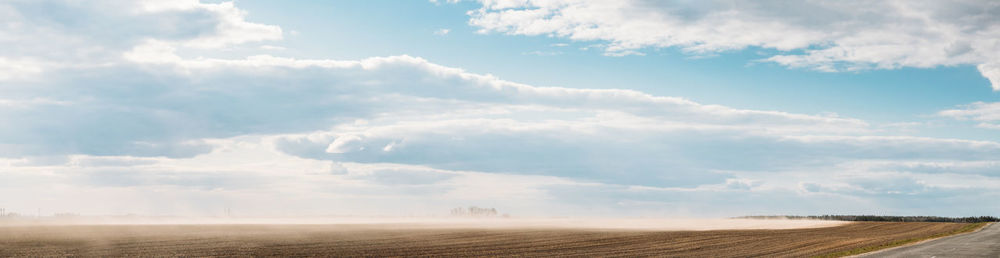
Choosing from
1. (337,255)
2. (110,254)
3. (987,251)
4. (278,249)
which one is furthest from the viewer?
(278,249)

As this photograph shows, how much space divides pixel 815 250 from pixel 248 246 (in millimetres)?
42022

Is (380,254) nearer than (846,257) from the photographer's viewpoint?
No

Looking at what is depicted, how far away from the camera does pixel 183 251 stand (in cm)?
5447

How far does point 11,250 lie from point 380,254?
3043cm

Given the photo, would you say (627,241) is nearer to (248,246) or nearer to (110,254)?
(248,246)

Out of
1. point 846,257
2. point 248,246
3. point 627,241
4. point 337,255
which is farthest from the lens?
point 627,241

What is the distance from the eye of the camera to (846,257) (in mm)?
42344

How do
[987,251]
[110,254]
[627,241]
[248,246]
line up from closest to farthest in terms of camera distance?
1. [987,251]
2. [110,254]
3. [248,246]
4. [627,241]

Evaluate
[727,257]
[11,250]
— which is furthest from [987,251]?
[11,250]

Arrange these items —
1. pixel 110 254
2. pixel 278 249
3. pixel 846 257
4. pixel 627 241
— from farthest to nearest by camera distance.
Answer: pixel 627 241, pixel 278 249, pixel 110 254, pixel 846 257

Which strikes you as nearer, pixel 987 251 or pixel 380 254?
pixel 987 251

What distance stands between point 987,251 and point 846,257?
10571 millimetres

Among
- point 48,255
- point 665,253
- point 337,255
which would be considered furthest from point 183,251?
point 665,253

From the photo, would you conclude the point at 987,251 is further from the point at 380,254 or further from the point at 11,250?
the point at 11,250
